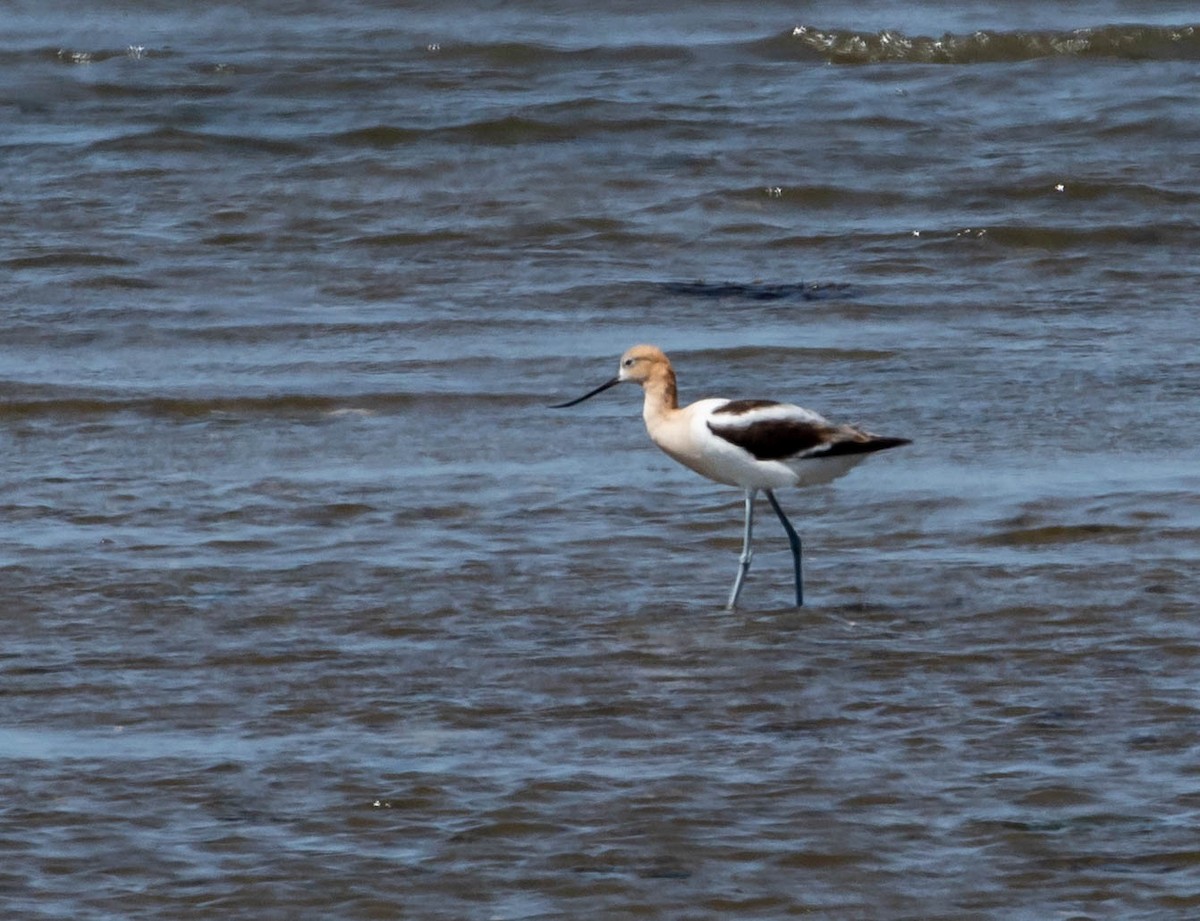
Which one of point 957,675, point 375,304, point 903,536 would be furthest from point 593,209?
point 957,675

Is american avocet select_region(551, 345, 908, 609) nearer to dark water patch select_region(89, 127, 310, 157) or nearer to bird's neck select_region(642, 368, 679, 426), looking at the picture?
bird's neck select_region(642, 368, 679, 426)

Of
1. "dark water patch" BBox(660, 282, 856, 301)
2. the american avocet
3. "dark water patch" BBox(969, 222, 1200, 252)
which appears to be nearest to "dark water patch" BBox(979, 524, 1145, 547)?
the american avocet

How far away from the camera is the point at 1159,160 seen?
1355 centimetres

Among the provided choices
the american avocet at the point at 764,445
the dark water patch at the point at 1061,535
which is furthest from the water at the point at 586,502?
the american avocet at the point at 764,445

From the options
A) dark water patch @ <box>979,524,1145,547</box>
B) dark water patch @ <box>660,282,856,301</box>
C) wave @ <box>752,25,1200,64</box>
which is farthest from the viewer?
wave @ <box>752,25,1200,64</box>

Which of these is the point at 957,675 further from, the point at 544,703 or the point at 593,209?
the point at 593,209

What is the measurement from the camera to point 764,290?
11094 mm

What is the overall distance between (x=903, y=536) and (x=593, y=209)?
5730mm

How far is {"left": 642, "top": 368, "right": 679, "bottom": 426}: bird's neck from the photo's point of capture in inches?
288

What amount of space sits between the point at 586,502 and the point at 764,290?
11.5 feet

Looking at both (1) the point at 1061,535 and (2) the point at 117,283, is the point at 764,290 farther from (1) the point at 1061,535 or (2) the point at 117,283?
(1) the point at 1061,535

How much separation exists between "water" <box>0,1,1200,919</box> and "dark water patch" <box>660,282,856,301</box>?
5 cm

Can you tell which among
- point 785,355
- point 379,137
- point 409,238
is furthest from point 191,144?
point 785,355

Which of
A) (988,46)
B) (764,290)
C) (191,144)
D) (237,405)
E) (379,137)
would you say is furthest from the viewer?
(988,46)
